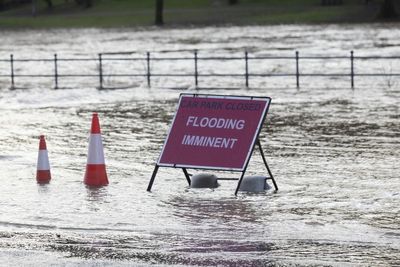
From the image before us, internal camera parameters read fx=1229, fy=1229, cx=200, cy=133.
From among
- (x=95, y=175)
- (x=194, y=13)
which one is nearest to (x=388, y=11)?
(x=194, y=13)

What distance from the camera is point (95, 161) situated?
656 inches

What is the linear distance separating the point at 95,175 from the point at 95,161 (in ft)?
0.65

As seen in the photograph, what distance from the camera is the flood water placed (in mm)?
11836

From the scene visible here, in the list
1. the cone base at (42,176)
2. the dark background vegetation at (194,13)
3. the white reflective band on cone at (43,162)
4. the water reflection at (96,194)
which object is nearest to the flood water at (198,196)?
the water reflection at (96,194)

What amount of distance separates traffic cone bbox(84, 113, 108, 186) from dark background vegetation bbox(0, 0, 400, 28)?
72908mm

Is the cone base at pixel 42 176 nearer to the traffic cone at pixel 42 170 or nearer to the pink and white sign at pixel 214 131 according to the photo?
the traffic cone at pixel 42 170

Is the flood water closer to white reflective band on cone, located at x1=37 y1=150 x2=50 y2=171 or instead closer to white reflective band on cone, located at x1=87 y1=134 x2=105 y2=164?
white reflective band on cone, located at x1=37 y1=150 x2=50 y2=171

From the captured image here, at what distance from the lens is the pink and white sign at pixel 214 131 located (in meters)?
16.0

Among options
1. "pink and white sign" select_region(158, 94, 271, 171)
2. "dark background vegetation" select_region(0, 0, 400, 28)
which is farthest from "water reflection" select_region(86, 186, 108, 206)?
"dark background vegetation" select_region(0, 0, 400, 28)

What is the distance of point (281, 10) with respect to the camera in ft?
339

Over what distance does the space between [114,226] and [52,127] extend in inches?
510

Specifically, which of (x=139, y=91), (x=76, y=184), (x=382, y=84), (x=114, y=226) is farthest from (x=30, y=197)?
(x=382, y=84)

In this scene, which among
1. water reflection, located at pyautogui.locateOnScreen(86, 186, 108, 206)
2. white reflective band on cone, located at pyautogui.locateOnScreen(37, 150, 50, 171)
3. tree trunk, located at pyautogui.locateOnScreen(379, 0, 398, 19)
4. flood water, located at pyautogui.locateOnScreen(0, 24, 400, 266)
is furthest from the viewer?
tree trunk, located at pyautogui.locateOnScreen(379, 0, 398, 19)

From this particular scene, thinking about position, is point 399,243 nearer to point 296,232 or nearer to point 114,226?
point 296,232
